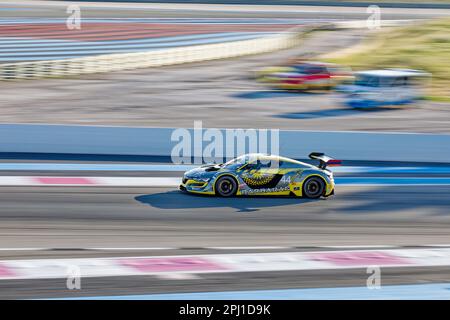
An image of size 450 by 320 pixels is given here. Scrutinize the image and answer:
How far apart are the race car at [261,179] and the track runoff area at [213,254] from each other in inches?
8.8

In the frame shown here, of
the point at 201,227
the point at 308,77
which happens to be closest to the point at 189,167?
the point at 201,227

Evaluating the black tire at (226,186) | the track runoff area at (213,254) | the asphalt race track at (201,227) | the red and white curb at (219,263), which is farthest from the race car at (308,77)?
the red and white curb at (219,263)

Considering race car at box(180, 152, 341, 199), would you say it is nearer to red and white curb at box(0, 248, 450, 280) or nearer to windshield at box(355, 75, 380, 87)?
red and white curb at box(0, 248, 450, 280)

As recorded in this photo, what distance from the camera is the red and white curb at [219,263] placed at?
1078 cm

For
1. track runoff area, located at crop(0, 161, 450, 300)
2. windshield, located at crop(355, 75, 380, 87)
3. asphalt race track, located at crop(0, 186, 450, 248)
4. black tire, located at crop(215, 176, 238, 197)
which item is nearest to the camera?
track runoff area, located at crop(0, 161, 450, 300)

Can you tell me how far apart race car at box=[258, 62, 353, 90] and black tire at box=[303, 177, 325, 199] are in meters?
14.8

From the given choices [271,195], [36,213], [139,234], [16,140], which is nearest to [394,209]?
[271,195]

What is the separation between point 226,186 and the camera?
14.9 metres

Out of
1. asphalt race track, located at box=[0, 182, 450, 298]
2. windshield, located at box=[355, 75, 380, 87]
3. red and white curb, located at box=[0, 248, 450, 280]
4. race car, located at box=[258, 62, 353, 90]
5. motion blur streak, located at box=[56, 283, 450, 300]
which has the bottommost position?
motion blur streak, located at box=[56, 283, 450, 300]

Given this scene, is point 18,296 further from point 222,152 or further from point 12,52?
point 12,52

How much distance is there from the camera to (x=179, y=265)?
11.2 meters

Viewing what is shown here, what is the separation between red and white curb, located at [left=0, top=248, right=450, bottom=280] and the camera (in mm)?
10781

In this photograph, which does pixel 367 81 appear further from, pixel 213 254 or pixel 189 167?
pixel 213 254

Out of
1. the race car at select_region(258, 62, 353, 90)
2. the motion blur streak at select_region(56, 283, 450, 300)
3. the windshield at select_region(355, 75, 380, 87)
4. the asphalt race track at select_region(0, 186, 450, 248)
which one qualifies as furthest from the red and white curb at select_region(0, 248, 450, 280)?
the race car at select_region(258, 62, 353, 90)
